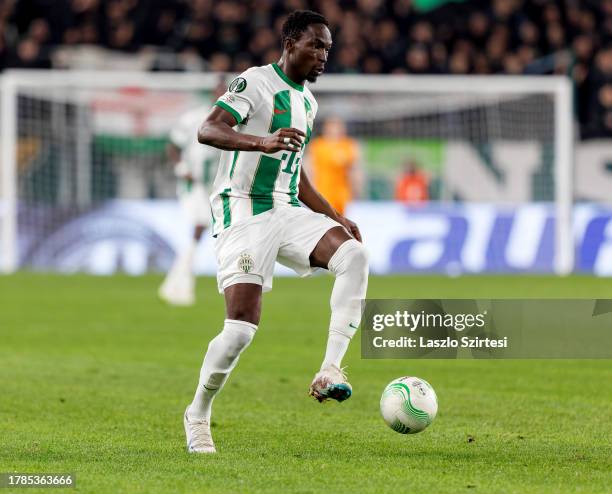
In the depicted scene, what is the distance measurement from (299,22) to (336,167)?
13412 millimetres

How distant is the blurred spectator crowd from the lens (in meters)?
21.5

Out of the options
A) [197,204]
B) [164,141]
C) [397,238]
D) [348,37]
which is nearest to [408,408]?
[197,204]

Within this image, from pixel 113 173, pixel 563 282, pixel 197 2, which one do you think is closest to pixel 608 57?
pixel 563 282

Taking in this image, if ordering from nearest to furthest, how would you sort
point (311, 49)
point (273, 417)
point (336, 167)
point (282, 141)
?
point (282, 141) < point (311, 49) < point (273, 417) < point (336, 167)

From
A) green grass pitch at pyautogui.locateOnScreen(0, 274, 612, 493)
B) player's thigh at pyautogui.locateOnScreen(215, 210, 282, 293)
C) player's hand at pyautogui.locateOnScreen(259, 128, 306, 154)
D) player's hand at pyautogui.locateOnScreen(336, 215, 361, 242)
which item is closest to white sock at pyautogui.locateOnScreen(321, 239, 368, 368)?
player's thigh at pyautogui.locateOnScreen(215, 210, 282, 293)

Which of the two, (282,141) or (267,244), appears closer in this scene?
(282,141)

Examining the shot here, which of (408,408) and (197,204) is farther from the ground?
(197,204)

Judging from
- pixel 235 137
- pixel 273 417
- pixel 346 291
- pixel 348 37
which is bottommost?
pixel 273 417

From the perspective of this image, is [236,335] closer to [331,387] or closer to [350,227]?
[331,387]

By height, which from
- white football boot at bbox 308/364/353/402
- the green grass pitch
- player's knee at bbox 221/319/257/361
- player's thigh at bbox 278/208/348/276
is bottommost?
the green grass pitch

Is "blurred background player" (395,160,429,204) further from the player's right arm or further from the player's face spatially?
the player's right arm

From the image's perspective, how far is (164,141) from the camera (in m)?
20.0

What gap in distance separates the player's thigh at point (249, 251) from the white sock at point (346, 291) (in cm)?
30

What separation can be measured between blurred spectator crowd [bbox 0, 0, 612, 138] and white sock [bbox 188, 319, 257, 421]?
1509 centimetres
